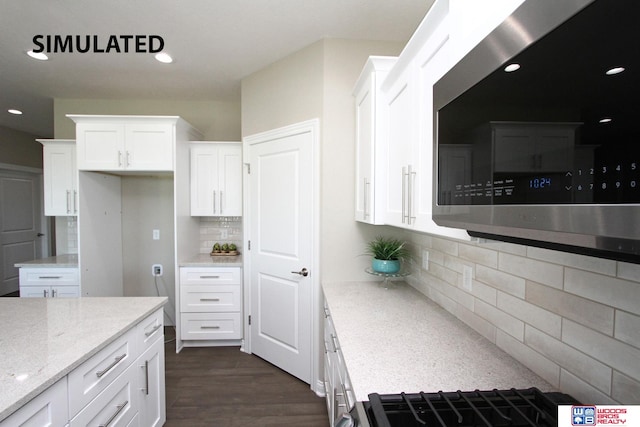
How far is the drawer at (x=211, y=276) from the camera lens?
304 centimetres

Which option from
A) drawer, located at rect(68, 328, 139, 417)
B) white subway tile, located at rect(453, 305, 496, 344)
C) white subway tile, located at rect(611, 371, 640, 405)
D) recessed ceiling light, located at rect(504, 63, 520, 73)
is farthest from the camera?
white subway tile, located at rect(453, 305, 496, 344)

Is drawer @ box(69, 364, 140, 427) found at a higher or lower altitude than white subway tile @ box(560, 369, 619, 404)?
lower

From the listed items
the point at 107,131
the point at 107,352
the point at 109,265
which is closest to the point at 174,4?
the point at 107,131

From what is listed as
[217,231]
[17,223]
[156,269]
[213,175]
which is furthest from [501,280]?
[17,223]

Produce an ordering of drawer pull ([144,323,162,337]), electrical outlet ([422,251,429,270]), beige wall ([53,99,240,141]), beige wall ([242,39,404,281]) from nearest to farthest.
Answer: drawer pull ([144,323,162,337]) → electrical outlet ([422,251,429,270]) → beige wall ([242,39,404,281]) → beige wall ([53,99,240,141])

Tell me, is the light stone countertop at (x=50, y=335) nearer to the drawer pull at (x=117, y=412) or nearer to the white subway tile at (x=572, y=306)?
the drawer pull at (x=117, y=412)

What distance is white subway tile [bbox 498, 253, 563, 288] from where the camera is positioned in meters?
0.94

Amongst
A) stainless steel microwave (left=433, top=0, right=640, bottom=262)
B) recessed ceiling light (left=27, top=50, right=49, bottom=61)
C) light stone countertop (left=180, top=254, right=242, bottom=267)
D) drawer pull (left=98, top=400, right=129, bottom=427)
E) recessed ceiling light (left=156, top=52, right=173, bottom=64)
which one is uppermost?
recessed ceiling light (left=156, top=52, right=173, bottom=64)

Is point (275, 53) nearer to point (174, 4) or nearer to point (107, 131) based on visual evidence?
point (174, 4)

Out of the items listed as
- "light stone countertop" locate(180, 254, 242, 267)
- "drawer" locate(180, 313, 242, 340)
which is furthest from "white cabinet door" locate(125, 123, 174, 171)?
"drawer" locate(180, 313, 242, 340)

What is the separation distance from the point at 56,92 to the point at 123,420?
364 cm

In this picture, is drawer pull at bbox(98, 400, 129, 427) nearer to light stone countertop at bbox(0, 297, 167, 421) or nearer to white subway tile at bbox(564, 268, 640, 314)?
light stone countertop at bbox(0, 297, 167, 421)

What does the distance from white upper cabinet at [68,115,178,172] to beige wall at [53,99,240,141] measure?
75cm

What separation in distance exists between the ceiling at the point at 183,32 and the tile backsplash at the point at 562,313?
171 cm
